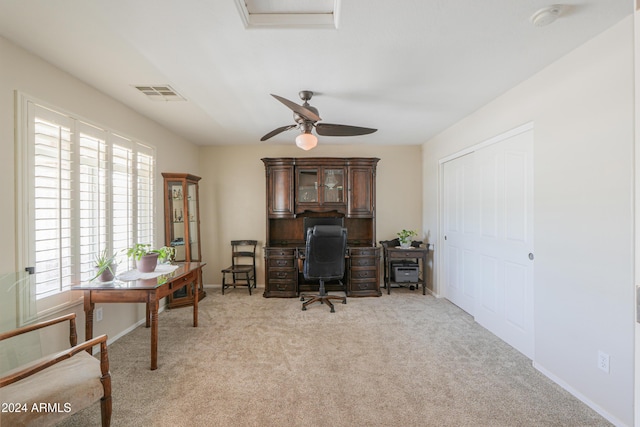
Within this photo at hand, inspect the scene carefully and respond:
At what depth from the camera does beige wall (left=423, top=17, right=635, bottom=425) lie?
1626mm

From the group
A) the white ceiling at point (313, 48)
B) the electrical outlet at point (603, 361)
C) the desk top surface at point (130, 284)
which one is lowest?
the electrical outlet at point (603, 361)

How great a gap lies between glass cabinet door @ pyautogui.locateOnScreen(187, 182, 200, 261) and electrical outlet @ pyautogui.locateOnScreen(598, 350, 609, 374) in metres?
4.37

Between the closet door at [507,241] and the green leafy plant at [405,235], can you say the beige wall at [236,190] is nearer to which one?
the green leafy plant at [405,235]

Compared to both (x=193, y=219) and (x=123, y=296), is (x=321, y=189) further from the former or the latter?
(x=123, y=296)

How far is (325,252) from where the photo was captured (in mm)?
3527

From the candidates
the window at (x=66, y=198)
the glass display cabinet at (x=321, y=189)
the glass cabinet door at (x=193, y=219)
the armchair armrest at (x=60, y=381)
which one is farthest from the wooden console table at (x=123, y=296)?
the glass display cabinet at (x=321, y=189)

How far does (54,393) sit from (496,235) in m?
3.70

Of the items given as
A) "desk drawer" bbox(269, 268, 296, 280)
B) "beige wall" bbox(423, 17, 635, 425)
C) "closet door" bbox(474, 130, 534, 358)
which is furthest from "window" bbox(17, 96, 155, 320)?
"closet door" bbox(474, 130, 534, 358)

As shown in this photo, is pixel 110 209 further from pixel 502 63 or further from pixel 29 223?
pixel 502 63

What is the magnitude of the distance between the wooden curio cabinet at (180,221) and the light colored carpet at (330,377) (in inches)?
18.9

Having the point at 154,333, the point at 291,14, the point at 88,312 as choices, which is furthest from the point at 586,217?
the point at 88,312

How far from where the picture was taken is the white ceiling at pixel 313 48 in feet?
5.04

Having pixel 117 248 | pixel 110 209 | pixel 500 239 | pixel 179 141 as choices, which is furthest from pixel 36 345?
pixel 500 239

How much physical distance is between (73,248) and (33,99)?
122cm
